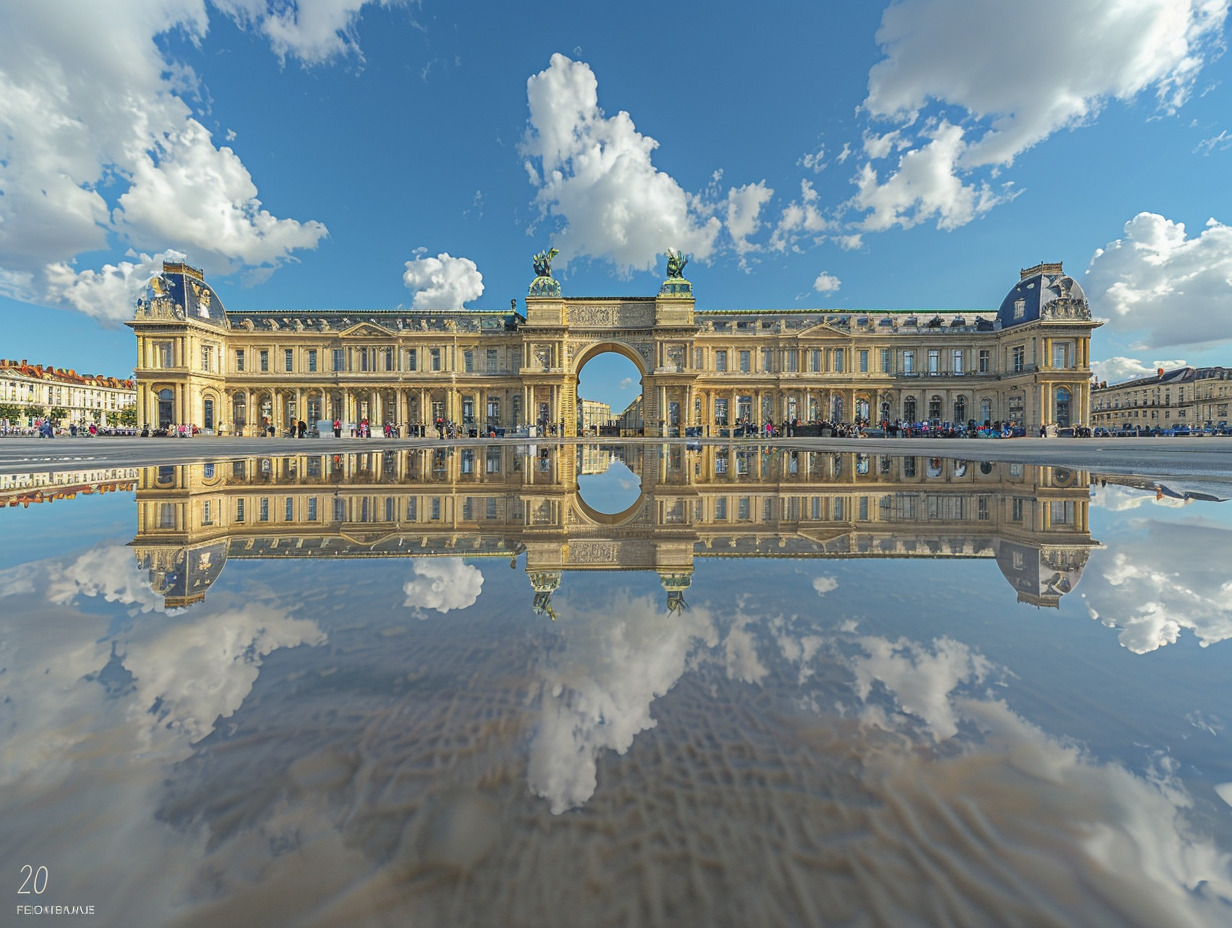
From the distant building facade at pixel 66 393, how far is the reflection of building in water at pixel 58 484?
302ft

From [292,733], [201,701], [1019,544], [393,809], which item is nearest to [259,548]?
[201,701]

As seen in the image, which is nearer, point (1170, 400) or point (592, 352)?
point (592, 352)

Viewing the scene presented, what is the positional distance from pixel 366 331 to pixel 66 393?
8352 cm

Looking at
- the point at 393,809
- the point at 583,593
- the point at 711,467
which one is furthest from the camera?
the point at 711,467

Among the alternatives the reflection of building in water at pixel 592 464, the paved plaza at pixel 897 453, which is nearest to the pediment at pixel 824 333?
the paved plaza at pixel 897 453

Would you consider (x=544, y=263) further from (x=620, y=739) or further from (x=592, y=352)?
(x=620, y=739)

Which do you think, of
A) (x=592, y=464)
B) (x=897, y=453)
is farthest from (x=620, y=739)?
(x=897, y=453)

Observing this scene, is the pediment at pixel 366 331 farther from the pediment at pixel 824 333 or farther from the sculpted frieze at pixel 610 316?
the pediment at pixel 824 333

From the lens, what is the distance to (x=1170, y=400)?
279ft

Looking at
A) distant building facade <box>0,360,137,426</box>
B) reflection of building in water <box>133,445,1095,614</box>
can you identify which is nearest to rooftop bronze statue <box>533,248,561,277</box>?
reflection of building in water <box>133,445,1095,614</box>

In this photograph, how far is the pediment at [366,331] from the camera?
47781 mm

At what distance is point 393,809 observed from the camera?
1.34 m

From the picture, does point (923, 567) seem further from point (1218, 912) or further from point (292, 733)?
point (292, 733)

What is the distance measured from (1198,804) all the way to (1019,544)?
3607mm
